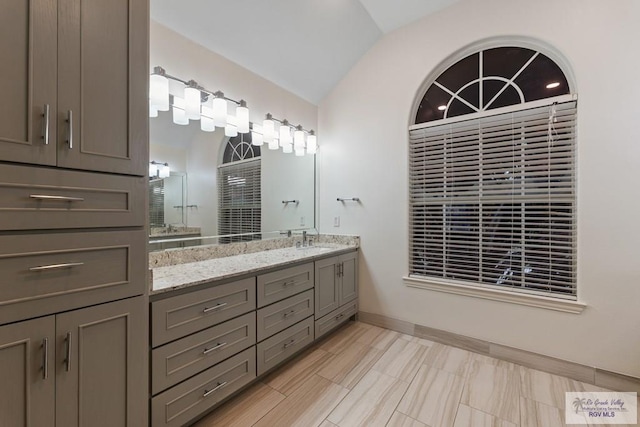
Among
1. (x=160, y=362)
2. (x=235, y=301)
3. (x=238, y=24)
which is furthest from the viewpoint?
(x=238, y=24)

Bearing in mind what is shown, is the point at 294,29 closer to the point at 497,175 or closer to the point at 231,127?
the point at 231,127

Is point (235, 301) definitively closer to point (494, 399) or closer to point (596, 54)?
point (494, 399)

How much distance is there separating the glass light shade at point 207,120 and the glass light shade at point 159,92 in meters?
0.30

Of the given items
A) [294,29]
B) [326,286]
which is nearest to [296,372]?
[326,286]

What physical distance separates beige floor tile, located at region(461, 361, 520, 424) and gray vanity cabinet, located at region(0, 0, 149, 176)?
2296 mm

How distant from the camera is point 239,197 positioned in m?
2.41

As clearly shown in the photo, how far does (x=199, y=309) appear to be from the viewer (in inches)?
58.2

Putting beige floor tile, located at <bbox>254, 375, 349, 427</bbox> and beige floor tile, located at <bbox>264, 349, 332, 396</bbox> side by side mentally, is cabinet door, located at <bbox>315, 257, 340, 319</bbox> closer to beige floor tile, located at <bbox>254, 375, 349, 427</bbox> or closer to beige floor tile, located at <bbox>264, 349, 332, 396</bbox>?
beige floor tile, located at <bbox>264, 349, 332, 396</bbox>

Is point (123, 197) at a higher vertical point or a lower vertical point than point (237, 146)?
lower

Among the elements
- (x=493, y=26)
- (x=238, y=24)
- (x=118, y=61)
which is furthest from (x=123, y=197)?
(x=493, y=26)

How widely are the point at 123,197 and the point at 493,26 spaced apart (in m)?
2.83

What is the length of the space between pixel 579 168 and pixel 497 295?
1086 millimetres

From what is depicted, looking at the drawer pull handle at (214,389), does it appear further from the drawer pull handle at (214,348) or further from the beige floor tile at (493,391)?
the beige floor tile at (493,391)

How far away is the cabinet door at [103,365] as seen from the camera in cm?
100
